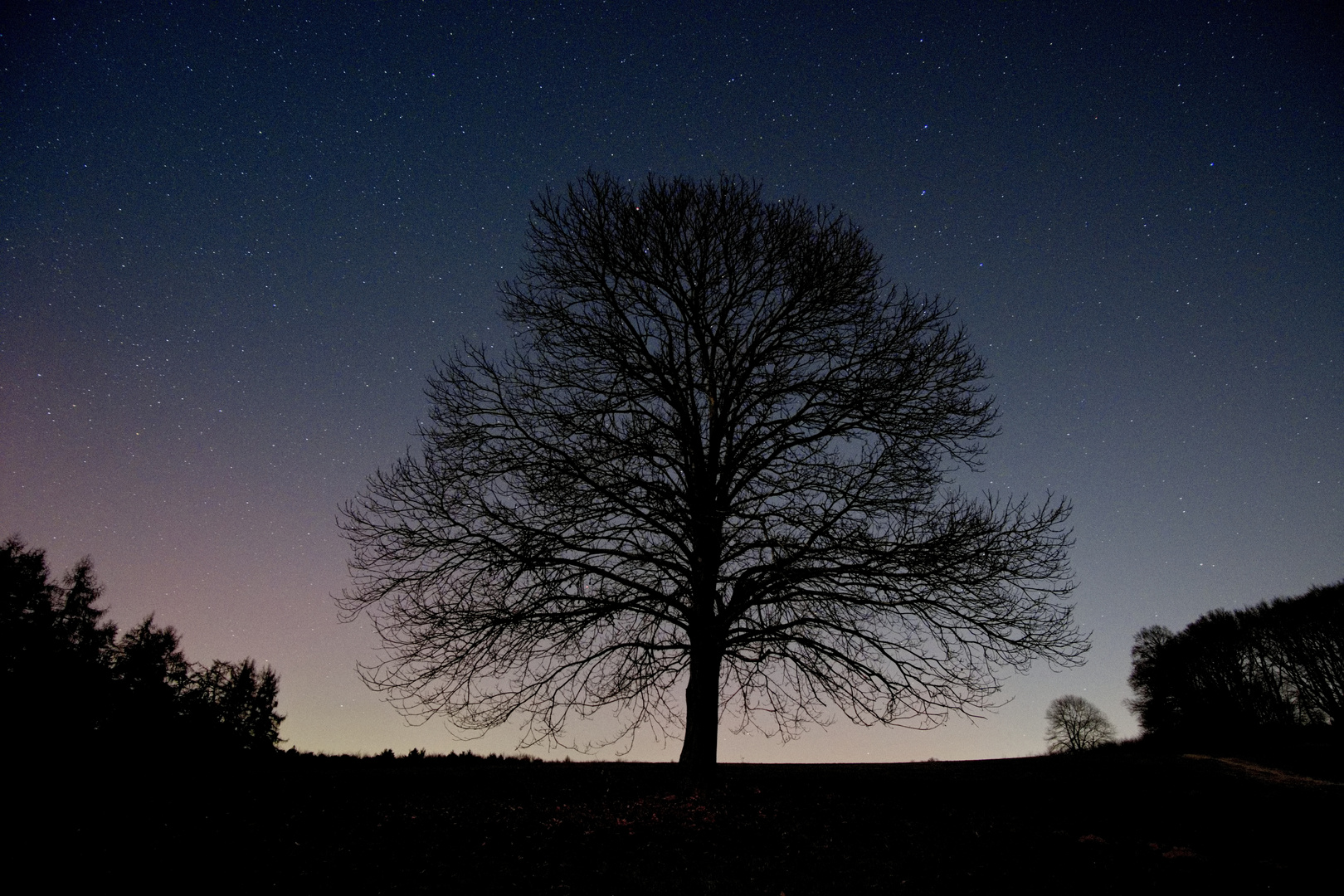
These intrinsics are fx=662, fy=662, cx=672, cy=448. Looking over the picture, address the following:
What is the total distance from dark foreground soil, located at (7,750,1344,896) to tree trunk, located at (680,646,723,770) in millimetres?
419

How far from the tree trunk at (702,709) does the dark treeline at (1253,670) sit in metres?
32.2

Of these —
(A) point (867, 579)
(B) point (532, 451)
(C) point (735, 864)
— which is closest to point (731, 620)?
(A) point (867, 579)

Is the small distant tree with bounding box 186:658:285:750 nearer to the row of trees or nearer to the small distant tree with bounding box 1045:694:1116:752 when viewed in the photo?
the row of trees

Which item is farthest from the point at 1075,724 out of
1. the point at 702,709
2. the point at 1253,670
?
the point at 702,709

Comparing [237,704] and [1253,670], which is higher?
[1253,670]

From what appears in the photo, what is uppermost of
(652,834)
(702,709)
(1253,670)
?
(1253,670)

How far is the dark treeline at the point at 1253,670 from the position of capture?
3406cm

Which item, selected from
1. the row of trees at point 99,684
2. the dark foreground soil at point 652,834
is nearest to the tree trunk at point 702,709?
the dark foreground soil at point 652,834

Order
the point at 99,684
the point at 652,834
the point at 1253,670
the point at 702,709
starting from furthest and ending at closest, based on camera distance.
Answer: the point at 1253,670 < the point at 99,684 < the point at 702,709 < the point at 652,834

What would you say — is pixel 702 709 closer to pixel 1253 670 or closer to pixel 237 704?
pixel 237 704

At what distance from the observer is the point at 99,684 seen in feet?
54.5

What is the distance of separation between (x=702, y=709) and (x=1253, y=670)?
4310 centimetres

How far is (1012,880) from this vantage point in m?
6.90

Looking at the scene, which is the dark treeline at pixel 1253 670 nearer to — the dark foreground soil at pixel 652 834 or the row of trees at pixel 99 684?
the dark foreground soil at pixel 652 834
